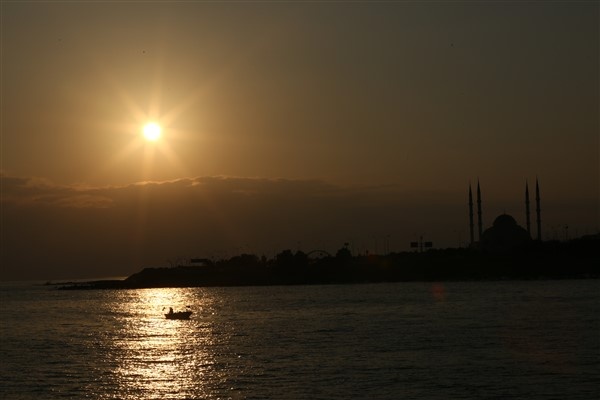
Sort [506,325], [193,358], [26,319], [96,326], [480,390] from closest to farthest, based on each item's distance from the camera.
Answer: [480,390] < [193,358] < [506,325] < [96,326] < [26,319]

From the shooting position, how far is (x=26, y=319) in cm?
10838

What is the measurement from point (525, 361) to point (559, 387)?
29.7ft

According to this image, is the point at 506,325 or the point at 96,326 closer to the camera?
the point at 506,325

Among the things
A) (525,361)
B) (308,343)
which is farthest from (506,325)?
(525,361)

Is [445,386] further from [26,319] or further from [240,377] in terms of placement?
[26,319]

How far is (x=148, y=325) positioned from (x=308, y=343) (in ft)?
108

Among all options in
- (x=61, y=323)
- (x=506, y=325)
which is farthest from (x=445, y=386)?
(x=61, y=323)

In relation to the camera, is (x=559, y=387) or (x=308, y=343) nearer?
(x=559, y=387)

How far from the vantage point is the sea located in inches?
1695

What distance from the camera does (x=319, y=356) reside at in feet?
184

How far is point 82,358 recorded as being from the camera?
5962cm

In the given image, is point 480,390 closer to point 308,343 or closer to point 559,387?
point 559,387

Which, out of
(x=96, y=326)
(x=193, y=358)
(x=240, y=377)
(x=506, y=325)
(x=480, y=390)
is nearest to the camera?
(x=480, y=390)

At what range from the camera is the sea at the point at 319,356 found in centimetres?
4306
